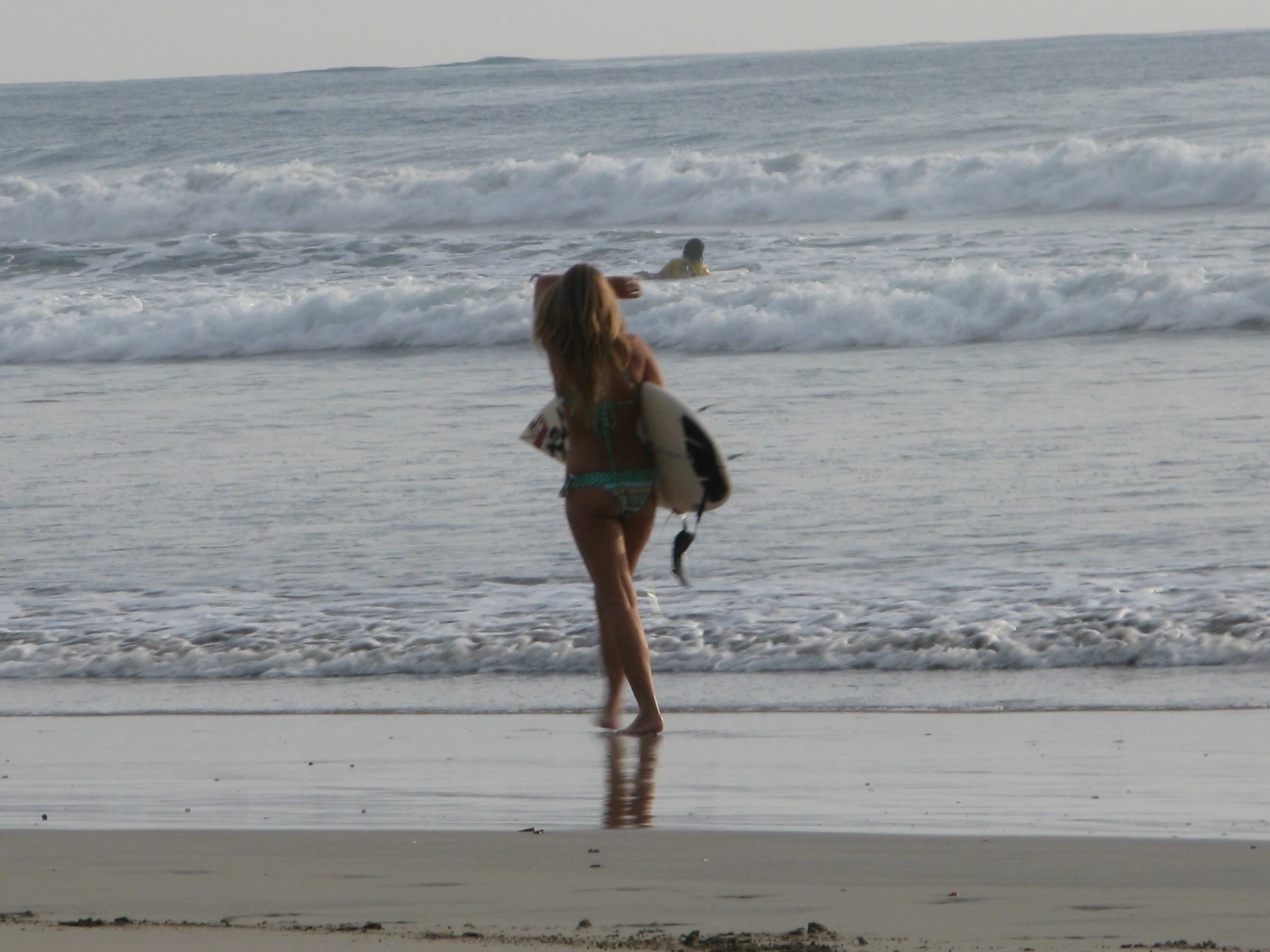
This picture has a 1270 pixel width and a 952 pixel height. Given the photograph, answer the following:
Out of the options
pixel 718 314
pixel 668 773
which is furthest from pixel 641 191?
pixel 668 773

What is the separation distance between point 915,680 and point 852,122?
30.5 meters

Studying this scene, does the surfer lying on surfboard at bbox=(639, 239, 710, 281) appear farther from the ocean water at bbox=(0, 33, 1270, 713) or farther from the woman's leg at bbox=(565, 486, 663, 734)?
the woman's leg at bbox=(565, 486, 663, 734)

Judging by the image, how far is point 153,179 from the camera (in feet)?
102

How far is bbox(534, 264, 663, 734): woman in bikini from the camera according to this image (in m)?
4.66

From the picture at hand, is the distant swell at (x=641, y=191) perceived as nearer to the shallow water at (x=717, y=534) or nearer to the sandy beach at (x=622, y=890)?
the shallow water at (x=717, y=534)

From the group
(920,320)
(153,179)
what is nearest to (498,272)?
(920,320)

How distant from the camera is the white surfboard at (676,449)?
15.4 ft

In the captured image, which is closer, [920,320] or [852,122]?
[920,320]

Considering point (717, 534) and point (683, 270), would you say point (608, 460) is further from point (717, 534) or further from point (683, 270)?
point (683, 270)

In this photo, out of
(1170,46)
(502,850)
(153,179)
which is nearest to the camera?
(502,850)

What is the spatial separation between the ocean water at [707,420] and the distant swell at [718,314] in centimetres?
5

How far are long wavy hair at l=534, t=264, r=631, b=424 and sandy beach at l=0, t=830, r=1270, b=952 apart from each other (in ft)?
4.67

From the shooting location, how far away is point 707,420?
9742 mm

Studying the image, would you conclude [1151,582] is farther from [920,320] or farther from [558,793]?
[920,320]
